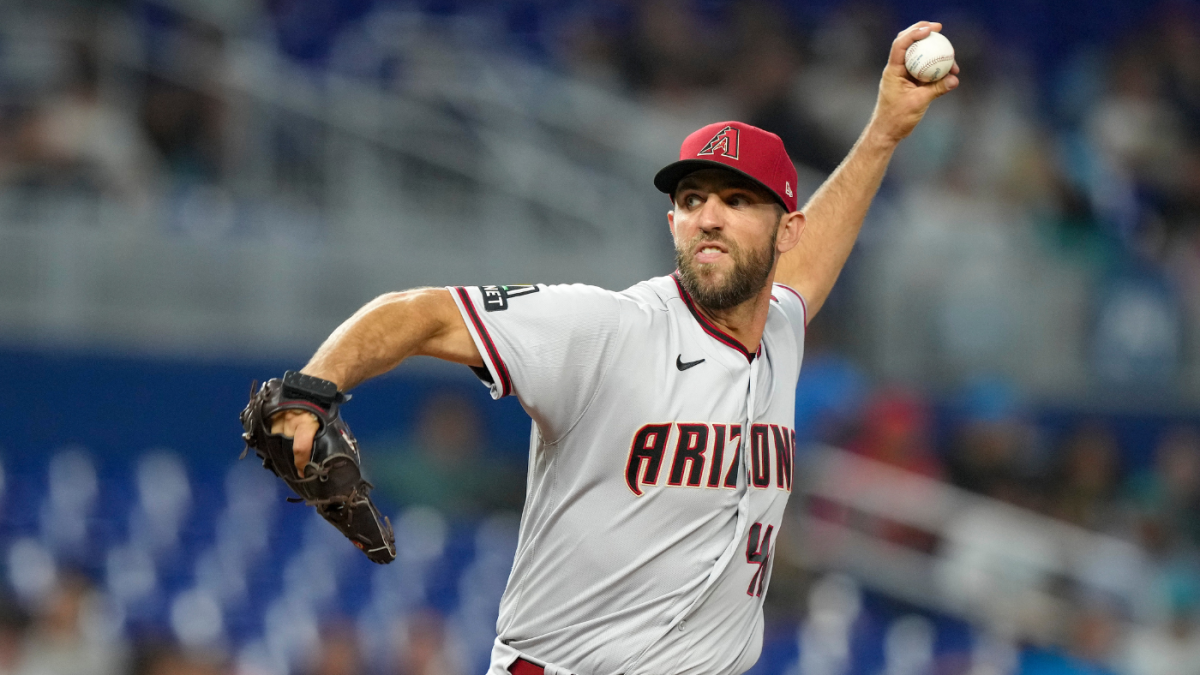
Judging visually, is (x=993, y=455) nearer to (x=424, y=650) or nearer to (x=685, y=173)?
(x=424, y=650)

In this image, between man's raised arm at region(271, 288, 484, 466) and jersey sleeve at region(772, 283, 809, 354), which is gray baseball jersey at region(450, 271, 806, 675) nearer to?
man's raised arm at region(271, 288, 484, 466)

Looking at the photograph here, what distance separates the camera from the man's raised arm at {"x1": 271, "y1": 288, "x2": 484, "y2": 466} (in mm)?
2340

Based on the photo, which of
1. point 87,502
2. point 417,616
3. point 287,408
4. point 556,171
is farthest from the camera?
point 556,171

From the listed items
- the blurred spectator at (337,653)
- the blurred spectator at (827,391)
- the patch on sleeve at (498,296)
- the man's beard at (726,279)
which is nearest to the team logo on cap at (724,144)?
the man's beard at (726,279)

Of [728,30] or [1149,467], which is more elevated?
[728,30]

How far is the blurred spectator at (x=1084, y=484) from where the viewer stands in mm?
7754

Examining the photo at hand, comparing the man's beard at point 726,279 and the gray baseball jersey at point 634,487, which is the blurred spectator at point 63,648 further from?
the man's beard at point 726,279

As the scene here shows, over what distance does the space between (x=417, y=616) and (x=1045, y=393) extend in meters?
4.35

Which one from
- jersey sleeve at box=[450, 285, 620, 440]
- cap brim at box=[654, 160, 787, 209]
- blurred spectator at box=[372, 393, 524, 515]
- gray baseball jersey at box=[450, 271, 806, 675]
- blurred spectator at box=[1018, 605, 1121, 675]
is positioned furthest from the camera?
blurred spectator at box=[372, 393, 524, 515]

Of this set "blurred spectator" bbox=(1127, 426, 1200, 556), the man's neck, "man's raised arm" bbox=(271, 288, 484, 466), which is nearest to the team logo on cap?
the man's neck

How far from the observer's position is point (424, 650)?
616 centimetres

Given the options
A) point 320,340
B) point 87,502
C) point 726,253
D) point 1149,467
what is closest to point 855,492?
point 1149,467

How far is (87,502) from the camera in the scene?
7.04m

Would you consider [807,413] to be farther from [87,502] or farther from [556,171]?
[87,502]
